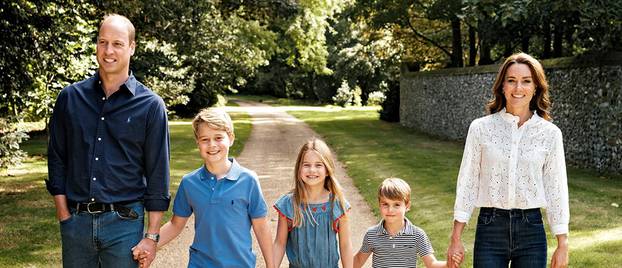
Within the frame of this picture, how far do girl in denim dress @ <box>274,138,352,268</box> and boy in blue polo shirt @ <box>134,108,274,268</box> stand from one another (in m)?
0.29

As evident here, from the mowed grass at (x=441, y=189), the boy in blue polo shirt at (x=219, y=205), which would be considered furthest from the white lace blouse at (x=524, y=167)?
the mowed grass at (x=441, y=189)

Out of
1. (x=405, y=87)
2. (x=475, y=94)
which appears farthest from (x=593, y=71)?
(x=405, y=87)

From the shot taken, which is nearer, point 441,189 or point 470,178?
point 470,178

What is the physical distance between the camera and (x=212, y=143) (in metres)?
3.90

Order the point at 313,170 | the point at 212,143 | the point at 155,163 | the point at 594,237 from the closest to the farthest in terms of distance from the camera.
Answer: the point at 155,163
the point at 212,143
the point at 313,170
the point at 594,237

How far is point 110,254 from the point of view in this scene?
140 inches

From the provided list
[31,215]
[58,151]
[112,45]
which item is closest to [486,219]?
[112,45]

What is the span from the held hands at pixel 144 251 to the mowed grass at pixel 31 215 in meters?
3.64

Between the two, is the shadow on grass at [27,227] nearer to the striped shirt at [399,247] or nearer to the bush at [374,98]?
the striped shirt at [399,247]

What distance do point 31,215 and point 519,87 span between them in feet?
25.2

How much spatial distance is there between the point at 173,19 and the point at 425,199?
5.75m

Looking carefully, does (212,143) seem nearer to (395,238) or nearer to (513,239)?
(395,238)

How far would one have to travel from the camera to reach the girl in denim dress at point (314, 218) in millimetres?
4223

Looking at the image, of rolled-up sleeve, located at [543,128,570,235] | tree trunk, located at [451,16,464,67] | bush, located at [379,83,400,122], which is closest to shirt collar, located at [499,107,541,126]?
rolled-up sleeve, located at [543,128,570,235]
